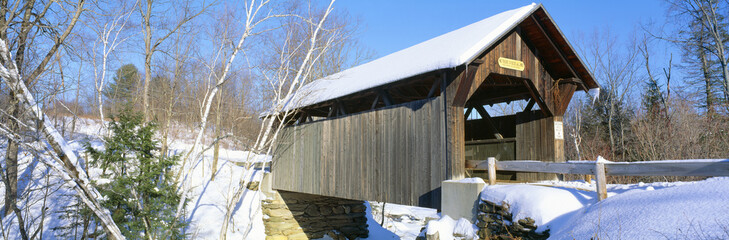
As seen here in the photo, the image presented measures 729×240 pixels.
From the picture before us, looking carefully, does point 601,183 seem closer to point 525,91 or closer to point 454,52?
point 454,52

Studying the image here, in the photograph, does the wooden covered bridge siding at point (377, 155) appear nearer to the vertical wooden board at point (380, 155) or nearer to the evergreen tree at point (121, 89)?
the vertical wooden board at point (380, 155)

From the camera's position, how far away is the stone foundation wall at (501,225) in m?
4.83

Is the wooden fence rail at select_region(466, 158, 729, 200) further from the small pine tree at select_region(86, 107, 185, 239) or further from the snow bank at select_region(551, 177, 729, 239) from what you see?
the small pine tree at select_region(86, 107, 185, 239)

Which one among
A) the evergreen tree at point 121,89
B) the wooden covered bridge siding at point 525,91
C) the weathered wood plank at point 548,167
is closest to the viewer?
the weathered wood plank at point 548,167

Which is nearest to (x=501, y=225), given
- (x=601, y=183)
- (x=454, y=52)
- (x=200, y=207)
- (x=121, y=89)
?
(x=601, y=183)

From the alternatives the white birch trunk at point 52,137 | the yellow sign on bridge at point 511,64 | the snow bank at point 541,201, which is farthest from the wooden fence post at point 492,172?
the white birch trunk at point 52,137

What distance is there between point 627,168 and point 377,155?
4.06m

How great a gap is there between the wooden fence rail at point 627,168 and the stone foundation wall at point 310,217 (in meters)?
7.45

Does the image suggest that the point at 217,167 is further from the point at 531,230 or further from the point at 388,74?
the point at 531,230

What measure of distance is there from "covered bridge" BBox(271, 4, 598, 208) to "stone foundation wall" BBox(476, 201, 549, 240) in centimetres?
82

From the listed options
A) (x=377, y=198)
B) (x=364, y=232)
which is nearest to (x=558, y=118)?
(x=377, y=198)

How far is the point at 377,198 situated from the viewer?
7.62 m

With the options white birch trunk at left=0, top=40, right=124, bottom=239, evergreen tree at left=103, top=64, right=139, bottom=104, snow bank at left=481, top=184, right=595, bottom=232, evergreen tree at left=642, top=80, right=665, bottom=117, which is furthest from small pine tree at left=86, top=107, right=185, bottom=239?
evergreen tree at left=642, top=80, right=665, bottom=117

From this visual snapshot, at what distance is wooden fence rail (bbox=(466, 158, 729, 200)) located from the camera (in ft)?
13.0
